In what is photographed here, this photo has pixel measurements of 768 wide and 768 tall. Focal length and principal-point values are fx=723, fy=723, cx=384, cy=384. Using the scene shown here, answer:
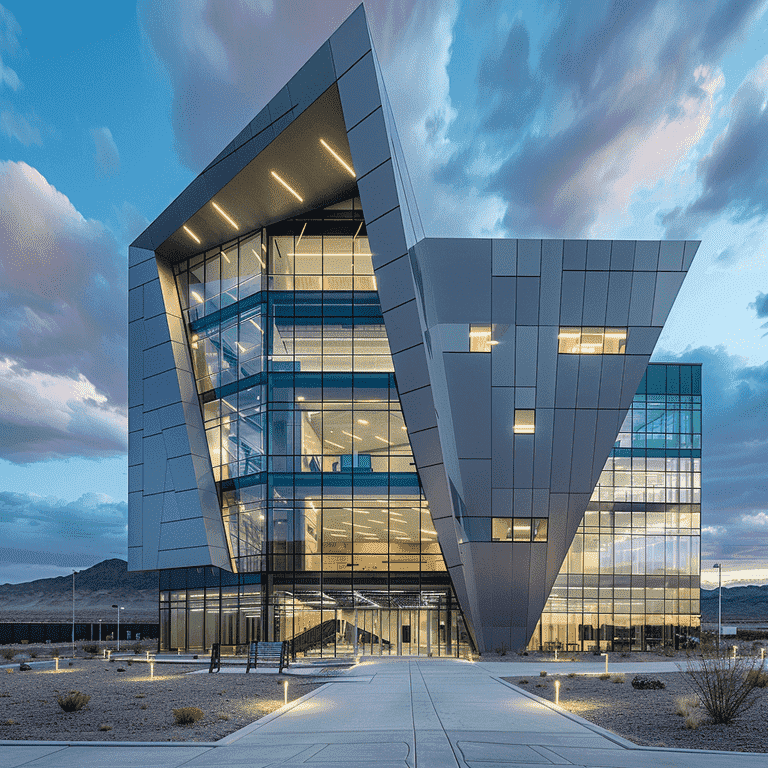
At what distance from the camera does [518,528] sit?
31.1 m

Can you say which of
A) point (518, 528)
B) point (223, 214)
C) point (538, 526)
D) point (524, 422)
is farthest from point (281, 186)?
point (538, 526)

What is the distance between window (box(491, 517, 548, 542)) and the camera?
102 ft

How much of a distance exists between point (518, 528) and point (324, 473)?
9889 millimetres

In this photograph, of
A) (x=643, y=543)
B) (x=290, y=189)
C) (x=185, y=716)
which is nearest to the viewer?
(x=185, y=716)

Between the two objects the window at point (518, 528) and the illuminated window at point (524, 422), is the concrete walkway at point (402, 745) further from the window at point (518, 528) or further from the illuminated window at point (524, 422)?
the illuminated window at point (524, 422)

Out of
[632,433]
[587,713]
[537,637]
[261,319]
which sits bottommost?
[537,637]

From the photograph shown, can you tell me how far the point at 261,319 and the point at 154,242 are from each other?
7.92 m

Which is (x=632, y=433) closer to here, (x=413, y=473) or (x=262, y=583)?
(x=413, y=473)

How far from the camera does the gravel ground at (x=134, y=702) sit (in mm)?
12633

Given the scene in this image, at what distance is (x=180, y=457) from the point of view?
3831 cm

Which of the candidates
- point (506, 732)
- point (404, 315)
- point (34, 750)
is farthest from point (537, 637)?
point (34, 750)

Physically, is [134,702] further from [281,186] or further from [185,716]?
[281,186]

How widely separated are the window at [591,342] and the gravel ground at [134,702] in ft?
55.9

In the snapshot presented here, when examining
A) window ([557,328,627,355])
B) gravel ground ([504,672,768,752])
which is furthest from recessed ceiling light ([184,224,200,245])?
gravel ground ([504,672,768,752])
